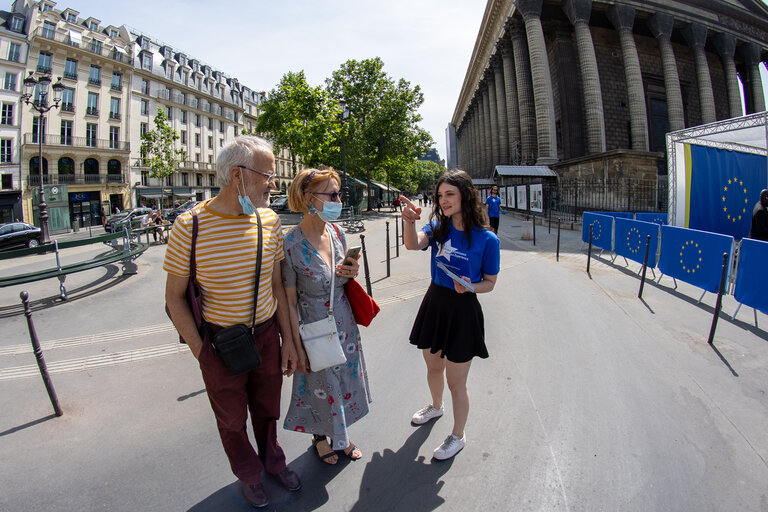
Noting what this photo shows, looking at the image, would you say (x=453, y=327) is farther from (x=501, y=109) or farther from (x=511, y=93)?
(x=501, y=109)

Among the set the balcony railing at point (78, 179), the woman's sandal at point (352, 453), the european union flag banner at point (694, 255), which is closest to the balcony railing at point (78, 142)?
the balcony railing at point (78, 179)

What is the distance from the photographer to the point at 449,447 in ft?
8.65

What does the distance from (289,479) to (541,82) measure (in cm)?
3001

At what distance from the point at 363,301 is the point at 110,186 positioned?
4541cm

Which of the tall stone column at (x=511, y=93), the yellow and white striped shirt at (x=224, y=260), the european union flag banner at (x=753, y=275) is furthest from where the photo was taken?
the tall stone column at (x=511, y=93)

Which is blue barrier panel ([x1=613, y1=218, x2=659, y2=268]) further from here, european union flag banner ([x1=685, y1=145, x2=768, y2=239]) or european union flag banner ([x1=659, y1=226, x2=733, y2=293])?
european union flag banner ([x1=685, y1=145, x2=768, y2=239])

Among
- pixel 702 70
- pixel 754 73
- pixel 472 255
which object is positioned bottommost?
pixel 472 255

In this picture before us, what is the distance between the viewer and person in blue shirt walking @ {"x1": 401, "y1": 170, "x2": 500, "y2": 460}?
2.57 m

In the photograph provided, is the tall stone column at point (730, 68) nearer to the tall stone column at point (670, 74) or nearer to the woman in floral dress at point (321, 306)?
the tall stone column at point (670, 74)

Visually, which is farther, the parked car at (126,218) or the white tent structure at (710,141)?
the parked car at (126,218)

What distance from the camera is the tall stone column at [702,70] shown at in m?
30.1

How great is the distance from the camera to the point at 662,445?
2723mm

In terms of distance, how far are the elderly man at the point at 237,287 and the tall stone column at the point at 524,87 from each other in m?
31.7

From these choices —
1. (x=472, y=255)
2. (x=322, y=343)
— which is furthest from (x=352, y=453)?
(x=472, y=255)
